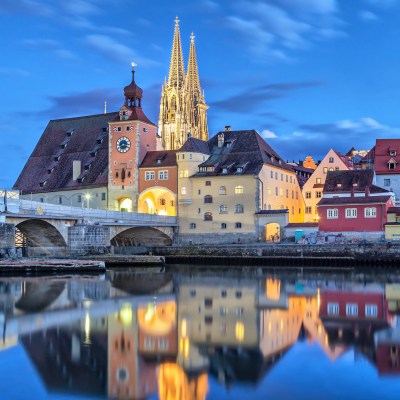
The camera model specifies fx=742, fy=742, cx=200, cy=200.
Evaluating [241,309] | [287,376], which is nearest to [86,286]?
[241,309]

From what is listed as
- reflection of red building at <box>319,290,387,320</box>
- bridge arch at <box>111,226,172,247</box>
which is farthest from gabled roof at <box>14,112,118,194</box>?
reflection of red building at <box>319,290,387,320</box>

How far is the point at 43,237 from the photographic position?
173 ft

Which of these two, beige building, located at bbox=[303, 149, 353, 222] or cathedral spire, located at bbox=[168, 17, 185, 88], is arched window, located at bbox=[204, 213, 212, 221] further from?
cathedral spire, located at bbox=[168, 17, 185, 88]

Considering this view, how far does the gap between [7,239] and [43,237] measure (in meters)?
8.76

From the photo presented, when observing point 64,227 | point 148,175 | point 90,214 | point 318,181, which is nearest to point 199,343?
point 64,227

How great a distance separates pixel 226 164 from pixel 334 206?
1111cm

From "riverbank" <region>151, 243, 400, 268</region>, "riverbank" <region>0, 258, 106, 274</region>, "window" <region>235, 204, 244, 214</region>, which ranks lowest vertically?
"riverbank" <region>0, 258, 106, 274</region>

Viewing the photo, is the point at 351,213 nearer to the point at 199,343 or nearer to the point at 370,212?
the point at 370,212

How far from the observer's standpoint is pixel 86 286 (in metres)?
36.8

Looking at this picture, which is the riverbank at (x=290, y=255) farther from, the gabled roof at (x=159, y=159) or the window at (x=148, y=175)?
the gabled roof at (x=159, y=159)

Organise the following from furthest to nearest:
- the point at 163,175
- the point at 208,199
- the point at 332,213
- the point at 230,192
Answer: the point at 163,175, the point at 208,199, the point at 230,192, the point at 332,213

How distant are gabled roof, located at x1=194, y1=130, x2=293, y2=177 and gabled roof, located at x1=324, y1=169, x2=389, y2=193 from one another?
5.54 meters

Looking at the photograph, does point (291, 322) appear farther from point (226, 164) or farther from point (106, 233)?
point (226, 164)

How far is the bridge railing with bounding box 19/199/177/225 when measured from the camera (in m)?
47.5
